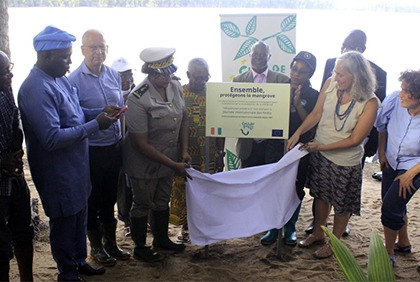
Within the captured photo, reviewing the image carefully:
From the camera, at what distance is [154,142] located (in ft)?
11.1

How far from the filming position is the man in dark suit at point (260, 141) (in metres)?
3.85

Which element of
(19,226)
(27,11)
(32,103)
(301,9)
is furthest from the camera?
(27,11)

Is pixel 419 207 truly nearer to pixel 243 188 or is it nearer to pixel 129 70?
pixel 243 188

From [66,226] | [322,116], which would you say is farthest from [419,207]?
[66,226]

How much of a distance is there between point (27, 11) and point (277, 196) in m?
7.05

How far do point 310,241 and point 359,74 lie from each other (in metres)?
1.65

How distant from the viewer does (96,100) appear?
3.27 meters

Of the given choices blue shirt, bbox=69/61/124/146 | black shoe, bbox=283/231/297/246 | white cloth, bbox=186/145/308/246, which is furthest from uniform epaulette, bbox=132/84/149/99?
black shoe, bbox=283/231/297/246

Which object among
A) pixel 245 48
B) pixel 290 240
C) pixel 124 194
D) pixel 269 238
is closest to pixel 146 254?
pixel 124 194

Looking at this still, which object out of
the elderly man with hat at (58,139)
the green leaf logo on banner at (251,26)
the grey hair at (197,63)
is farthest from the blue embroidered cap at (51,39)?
the green leaf logo on banner at (251,26)

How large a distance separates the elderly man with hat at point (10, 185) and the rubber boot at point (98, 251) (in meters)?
0.75

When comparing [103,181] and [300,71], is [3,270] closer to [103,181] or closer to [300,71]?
[103,181]

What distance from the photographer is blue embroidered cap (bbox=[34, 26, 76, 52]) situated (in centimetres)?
263

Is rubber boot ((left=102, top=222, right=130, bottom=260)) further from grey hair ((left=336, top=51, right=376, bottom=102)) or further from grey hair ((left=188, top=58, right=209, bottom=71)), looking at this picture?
grey hair ((left=336, top=51, right=376, bottom=102))
